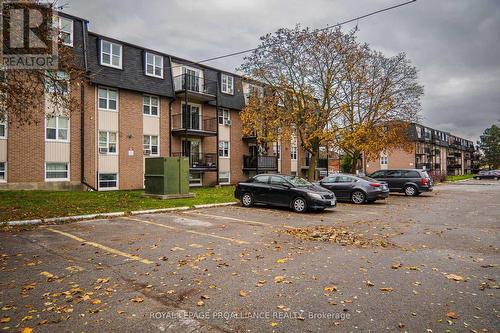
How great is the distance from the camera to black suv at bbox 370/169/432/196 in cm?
2188

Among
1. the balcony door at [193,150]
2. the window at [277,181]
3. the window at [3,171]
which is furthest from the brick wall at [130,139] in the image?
the window at [277,181]

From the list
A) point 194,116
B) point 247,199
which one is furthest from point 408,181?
point 194,116

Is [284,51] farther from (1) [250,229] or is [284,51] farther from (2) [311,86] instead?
(1) [250,229]

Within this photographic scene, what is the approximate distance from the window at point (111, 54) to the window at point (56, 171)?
7108 millimetres

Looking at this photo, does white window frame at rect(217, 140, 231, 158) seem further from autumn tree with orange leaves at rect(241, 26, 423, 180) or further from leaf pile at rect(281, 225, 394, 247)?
leaf pile at rect(281, 225, 394, 247)

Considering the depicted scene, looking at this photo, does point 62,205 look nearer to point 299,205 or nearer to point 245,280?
point 299,205

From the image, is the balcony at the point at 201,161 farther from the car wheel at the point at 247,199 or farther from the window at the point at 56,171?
the car wheel at the point at 247,199

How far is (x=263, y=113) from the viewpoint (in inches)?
929

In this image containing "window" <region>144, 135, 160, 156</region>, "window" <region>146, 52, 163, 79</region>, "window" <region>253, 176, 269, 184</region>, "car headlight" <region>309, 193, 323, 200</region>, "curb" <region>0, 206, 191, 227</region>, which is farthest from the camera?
"window" <region>146, 52, 163, 79</region>

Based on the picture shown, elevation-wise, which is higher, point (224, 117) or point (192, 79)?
point (192, 79)

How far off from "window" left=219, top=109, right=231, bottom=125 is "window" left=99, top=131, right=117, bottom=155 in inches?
392

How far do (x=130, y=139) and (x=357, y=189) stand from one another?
50.5ft

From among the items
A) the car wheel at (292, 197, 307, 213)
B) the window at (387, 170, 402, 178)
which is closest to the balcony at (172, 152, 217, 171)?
the window at (387, 170, 402, 178)

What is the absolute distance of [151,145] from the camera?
2494 centimetres
